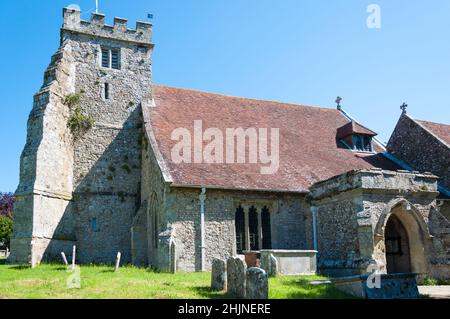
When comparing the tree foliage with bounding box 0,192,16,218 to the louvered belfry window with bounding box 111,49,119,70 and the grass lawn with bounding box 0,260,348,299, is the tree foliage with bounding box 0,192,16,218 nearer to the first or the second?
the louvered belfry window with bounding box 111,49,119,70

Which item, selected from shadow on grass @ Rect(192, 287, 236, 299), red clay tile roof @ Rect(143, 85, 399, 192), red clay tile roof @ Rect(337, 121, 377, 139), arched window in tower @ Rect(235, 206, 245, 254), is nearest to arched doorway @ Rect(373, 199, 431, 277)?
red clay tile roof @ Rect(143, 85, 399, 192)

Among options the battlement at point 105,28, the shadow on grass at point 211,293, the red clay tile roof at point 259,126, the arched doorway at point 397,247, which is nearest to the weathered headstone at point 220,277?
the shadow on grass at point 211,293

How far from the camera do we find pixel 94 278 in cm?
1396

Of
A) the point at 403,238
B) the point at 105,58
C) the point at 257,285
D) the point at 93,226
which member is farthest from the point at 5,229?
the point at 257,285

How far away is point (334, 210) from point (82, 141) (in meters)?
12.4

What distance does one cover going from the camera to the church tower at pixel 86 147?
62.8 ft

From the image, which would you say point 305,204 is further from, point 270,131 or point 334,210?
point 270,131

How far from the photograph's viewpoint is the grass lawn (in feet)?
36.2

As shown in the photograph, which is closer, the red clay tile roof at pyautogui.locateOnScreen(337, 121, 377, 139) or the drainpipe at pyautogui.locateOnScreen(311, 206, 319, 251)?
the drainpipe at pyautogui.locateOnScreen(311, 206, 319, 251)

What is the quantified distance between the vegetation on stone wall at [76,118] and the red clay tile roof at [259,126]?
9.41ft

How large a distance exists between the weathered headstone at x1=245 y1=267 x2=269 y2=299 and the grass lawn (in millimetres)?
743
